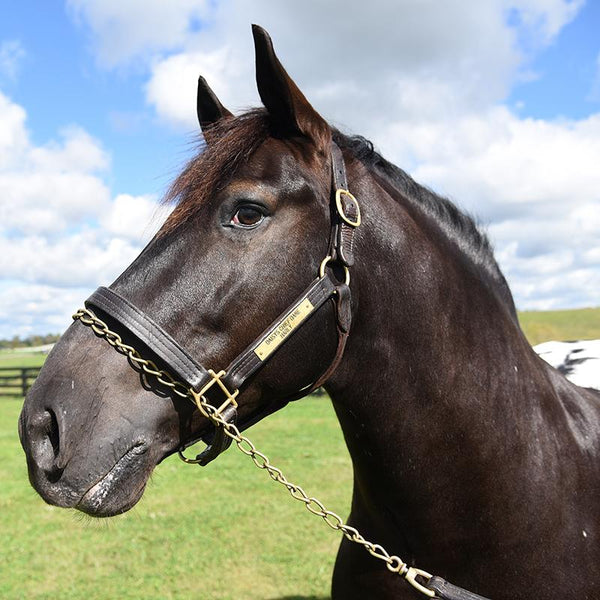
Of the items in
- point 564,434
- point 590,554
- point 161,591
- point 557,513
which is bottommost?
point 161,591

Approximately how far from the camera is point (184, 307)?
1.84 m

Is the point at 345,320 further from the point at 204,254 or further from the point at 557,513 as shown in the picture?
the point at 557,513

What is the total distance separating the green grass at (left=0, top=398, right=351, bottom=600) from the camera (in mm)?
6086

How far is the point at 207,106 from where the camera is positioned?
8.51 feet

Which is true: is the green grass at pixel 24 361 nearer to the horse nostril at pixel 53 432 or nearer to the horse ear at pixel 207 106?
the horse ear at pixel 207 106

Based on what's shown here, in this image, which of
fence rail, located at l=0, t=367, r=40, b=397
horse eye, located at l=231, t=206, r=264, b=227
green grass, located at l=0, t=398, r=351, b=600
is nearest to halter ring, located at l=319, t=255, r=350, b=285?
horse eye, located at l=231, t=206, r=264, b=227

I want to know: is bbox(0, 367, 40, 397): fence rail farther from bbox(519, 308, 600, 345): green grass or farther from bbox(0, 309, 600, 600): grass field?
bbox(519, 308, 600, 345): green grass

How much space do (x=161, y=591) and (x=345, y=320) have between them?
525 centimetres

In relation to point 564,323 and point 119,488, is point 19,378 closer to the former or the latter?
point 119,488

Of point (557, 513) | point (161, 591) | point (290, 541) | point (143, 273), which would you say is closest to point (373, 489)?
point (557, 513)

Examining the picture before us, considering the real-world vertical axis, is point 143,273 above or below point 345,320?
above

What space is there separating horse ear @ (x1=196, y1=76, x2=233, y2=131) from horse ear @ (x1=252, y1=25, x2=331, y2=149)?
1.74 feet

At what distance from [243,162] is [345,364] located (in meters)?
0.81

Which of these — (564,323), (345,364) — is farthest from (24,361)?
(345,364)
